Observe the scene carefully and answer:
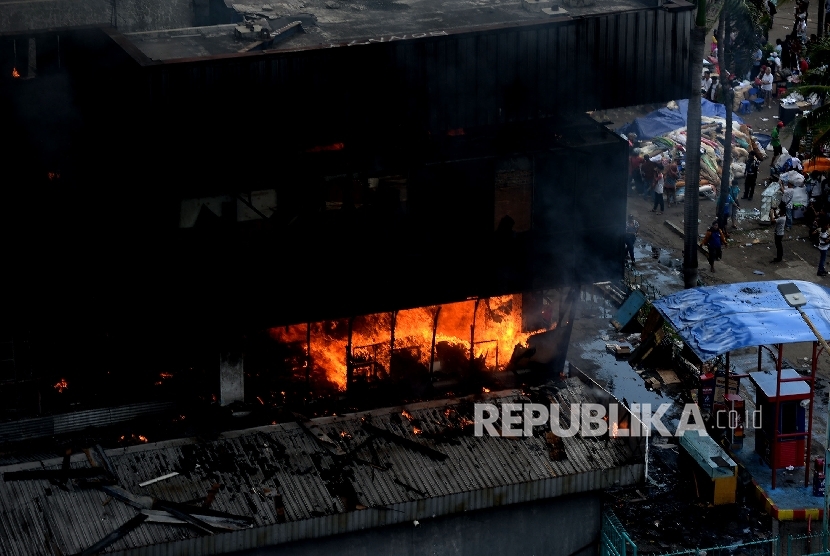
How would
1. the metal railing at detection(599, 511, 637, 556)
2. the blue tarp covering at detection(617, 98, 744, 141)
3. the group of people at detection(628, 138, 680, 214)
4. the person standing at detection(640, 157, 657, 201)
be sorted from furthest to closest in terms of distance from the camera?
1. the blue tarp covering at detection(617, 98, 744, 141)
2. the person standing at detection(640, 157, 657, 201)
3. the group of people at detection(628, 138, 680, 214)
4. the metal railing at detection(599, 511, 637, 556)

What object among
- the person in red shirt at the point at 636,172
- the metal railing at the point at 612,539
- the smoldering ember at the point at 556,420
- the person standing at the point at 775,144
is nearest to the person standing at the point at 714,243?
the person in red shirt at the point at 636,172

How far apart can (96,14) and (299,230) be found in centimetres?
673

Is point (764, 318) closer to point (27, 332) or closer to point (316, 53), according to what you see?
point (316, 53)

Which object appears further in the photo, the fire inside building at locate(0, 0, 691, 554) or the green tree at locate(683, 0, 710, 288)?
the green tree at locate(683, 0, 710, 288)

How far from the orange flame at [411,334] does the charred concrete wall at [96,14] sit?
24.5ft

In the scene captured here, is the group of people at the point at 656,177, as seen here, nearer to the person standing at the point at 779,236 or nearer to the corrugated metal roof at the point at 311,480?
the person standing at the point at 779,236

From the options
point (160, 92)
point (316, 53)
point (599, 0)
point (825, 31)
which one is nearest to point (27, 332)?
point (160, 92)

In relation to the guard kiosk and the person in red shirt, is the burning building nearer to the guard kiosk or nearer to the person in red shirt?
the guard kiosk

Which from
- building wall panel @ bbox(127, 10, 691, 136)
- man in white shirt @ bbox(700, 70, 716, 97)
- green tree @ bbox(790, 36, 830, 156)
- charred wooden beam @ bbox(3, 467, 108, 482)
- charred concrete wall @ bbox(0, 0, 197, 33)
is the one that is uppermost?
charred concrete wall @ bbox(0, 0, 197, 33)

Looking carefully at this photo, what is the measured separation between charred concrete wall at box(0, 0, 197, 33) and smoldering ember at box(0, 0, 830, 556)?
0.24 feet

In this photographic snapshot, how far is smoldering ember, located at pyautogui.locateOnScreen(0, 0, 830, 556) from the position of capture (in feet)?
81.9

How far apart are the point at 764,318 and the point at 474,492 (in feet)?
26.3

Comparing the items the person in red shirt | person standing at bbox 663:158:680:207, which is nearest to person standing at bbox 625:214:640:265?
person standing at bbox 663:158:680:207

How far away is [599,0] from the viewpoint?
97.7ft
